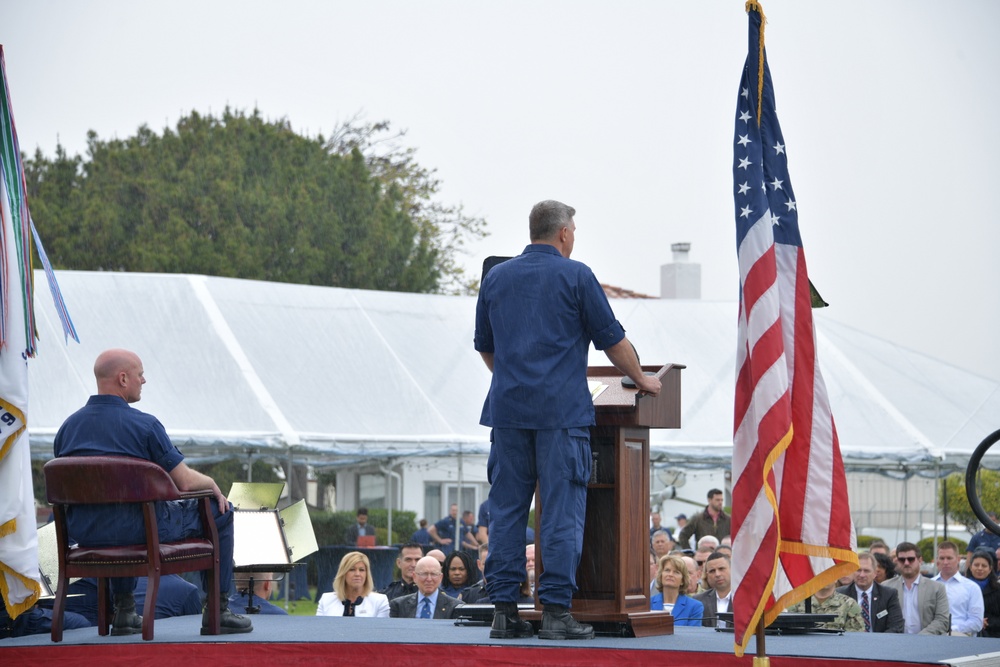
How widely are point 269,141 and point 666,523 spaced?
15.8 metres

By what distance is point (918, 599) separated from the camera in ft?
38.2

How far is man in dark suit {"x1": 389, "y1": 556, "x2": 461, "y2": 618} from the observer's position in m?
10.5

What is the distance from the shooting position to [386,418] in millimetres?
19734

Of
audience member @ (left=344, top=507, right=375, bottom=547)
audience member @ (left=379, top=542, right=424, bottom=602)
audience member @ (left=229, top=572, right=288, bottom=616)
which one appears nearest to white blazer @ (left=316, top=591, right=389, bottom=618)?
audience member @ (left=379, top=542, right=424, bottom=602)

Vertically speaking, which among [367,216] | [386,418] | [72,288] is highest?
[367,216]

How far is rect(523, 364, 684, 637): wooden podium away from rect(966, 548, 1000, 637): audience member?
267 inches

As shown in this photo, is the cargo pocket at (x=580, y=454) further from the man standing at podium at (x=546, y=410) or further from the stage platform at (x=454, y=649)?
the stage platform at (x=454, y=649)

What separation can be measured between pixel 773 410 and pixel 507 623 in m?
1.55

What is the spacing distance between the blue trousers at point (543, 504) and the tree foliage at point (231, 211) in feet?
100

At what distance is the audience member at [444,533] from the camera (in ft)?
68.5

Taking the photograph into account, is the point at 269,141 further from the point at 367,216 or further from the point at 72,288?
the point at 72,288

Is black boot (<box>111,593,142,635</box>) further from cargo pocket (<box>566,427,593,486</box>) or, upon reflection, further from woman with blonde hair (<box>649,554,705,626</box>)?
woman with blonde hair (<box>649,554,705,626</box>)

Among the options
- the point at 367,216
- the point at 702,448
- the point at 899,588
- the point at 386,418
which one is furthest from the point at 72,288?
the point at 367,216

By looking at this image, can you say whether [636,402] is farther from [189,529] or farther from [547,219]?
[189,529]
